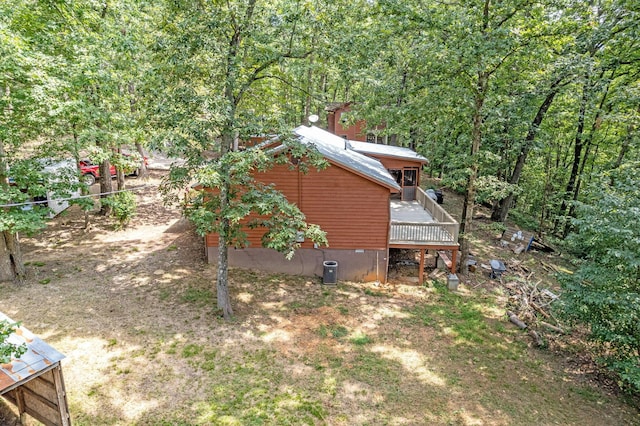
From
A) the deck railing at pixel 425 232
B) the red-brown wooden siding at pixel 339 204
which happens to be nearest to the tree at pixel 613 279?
the deck railing at pixel 425 232

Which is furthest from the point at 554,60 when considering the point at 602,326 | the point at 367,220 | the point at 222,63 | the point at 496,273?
the point at 222,63

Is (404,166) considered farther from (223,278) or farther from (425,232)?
(223,278)

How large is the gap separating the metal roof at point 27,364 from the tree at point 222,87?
12.7ft

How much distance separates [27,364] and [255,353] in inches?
184

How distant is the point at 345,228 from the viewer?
13.4 meters

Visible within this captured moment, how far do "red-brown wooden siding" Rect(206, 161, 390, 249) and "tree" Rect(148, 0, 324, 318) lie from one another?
293cm

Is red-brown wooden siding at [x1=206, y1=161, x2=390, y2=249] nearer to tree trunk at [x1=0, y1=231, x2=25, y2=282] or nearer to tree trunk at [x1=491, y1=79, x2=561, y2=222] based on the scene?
tree trunk at [x1=0, y1=231, x2=25, y2=282]

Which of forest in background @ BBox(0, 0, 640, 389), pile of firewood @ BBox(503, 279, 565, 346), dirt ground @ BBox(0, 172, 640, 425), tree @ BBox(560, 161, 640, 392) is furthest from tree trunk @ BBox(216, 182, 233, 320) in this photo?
pile of firewood @ BBox(503, 279, 565, 346)

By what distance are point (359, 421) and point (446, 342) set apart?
4.22 meters

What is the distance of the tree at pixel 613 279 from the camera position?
7.66 metres

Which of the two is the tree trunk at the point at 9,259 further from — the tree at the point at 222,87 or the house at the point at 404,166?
the house at the point at 404,166

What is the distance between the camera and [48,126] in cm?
1068

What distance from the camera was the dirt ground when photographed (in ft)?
24.6

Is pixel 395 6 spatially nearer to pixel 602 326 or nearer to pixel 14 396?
pixel 602 326
